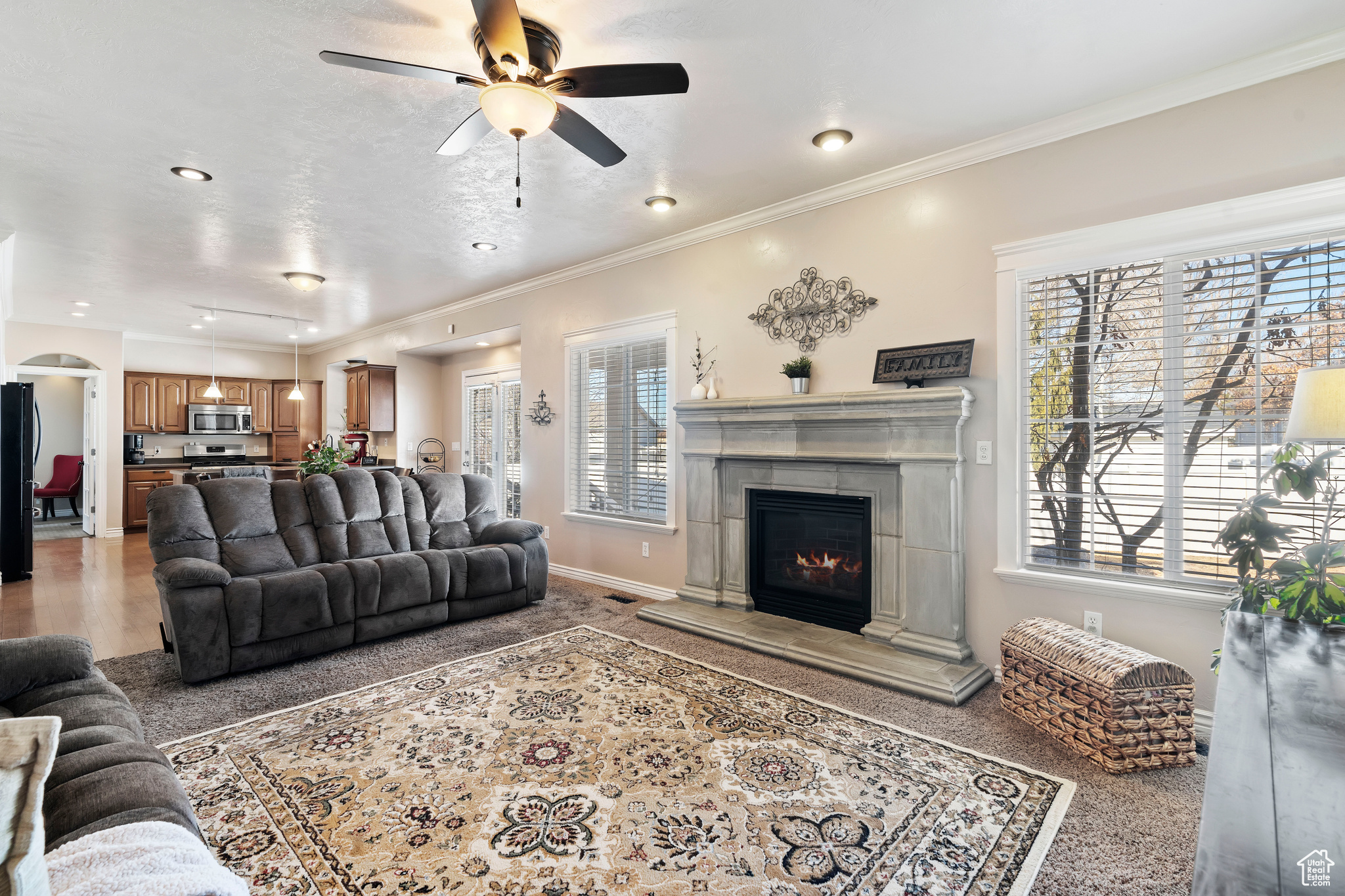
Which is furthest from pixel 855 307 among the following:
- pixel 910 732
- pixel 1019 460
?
pixel 910 732

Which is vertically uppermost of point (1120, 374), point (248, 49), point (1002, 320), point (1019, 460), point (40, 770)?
point (248, 49)

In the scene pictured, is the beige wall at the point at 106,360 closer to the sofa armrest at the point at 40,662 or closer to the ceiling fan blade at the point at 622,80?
the sofa armrest at the point at 40,662

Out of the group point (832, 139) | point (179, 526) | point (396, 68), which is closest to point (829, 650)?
point (832, 139)

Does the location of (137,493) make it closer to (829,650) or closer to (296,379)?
(296,379)

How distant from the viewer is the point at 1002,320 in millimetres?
3172

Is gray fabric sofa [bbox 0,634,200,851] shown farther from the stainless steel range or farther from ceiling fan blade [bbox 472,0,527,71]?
the stainless steel range

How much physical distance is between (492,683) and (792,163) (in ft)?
10.3

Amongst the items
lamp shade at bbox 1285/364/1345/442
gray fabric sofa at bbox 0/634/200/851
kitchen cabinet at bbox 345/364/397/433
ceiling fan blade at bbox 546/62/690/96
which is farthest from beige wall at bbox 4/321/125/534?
lamp shade at bbox 1285/364/1345/442

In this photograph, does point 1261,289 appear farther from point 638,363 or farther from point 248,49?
point 248,49

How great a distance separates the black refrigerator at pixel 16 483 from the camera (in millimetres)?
5520

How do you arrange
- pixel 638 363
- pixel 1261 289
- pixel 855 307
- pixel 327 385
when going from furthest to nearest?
pixel 327 385 → pixel 638 363 → pixel 855 307 → pixel 1261 289

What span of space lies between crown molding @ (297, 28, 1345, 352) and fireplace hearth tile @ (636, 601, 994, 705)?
2.56m

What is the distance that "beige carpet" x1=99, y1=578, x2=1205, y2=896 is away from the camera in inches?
72.2

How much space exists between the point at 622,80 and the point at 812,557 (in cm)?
285
